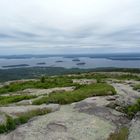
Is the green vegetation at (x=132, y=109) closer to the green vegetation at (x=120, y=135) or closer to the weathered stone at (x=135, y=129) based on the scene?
the weathered stone at (x=135, y=129)

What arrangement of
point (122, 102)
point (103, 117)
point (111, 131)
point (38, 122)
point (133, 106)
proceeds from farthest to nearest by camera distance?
point (122, 102) → point (133, 106) → point (103, 117) → point (38, 122) → point (111, 131)

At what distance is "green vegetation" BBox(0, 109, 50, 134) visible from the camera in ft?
38.6

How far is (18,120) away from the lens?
1256 cm

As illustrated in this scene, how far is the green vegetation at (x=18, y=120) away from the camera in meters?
11.8

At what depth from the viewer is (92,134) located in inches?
429

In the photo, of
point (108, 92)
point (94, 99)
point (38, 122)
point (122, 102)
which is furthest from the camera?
point (108, 92)

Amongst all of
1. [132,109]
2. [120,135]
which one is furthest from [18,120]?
[132,109]

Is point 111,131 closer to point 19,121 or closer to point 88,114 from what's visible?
point 88,114

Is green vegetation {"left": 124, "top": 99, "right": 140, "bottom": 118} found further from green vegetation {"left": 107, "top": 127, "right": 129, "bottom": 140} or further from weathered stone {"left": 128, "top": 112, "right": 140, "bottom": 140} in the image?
green vegetation {"left": 107, "top": 127, "right": 129, "bottom": 140}

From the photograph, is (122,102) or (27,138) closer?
(27,138)

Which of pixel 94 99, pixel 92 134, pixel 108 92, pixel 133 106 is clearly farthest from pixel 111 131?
pixel 108 92

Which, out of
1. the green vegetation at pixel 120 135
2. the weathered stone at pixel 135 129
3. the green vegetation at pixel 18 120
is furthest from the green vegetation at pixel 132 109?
the green vegetation at pixel 18 120

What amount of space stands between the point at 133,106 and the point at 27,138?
686 cm

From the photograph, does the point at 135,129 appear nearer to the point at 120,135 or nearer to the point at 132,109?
the point at 120,135
